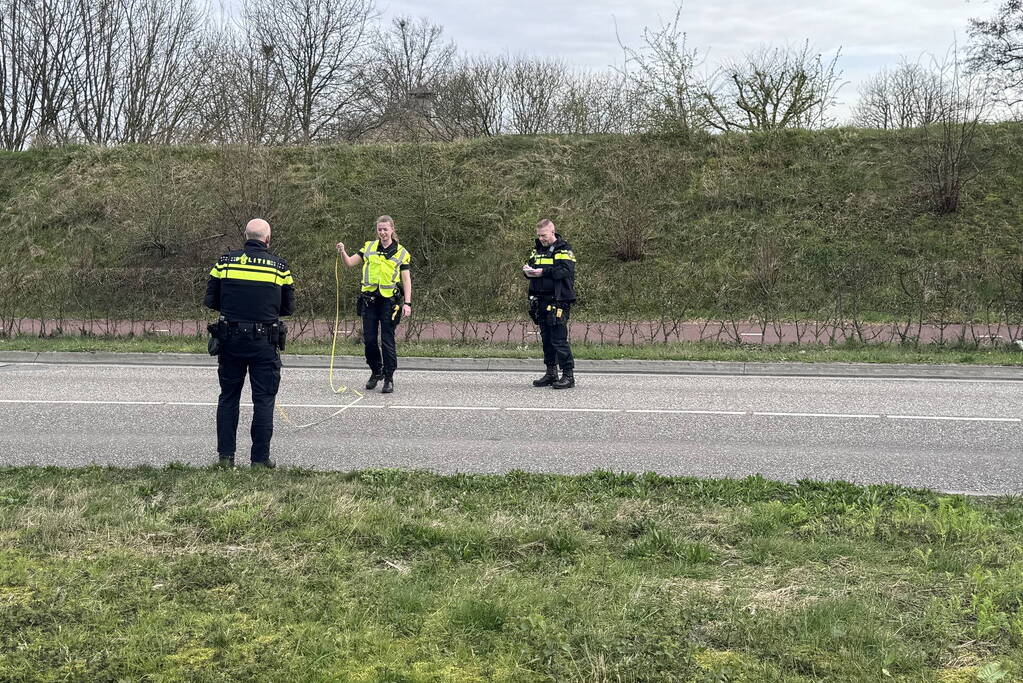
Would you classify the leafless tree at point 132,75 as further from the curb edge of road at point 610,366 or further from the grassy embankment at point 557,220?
the curb edge of road at point 610,366

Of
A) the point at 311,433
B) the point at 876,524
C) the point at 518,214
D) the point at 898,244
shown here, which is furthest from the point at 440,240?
the point at 876,524

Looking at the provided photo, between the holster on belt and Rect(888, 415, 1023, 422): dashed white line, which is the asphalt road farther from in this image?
the holster on belt

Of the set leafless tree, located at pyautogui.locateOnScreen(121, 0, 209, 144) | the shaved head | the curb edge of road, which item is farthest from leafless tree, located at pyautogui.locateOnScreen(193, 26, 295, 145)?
the shaved head

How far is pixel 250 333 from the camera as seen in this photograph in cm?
714

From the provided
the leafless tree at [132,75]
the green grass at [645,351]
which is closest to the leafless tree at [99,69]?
the leafless tree at [132,75]

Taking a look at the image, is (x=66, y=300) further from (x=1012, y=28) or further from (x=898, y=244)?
(x=1012, y=28)

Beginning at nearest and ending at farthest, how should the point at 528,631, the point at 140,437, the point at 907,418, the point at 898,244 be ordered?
the point at 528,631 < the point at 140,437 < the point at 907,418 < the point at 898,244

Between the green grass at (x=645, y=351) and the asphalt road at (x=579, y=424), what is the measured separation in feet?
2.54

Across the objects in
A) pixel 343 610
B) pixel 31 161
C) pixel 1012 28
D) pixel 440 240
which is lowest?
pixel 343 610

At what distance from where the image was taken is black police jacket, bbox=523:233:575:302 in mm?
11641

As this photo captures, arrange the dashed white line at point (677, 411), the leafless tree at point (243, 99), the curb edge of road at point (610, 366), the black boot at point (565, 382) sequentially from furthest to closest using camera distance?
the leafless tree at point (243, 99), the curb edge of road at point (610, 366), the black boot at point (565, 382), the dashed white line at point (677, 411)

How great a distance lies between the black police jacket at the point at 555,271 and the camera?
11641mm

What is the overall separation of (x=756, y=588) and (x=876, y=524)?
1294mm

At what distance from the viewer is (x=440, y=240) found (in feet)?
81.6
